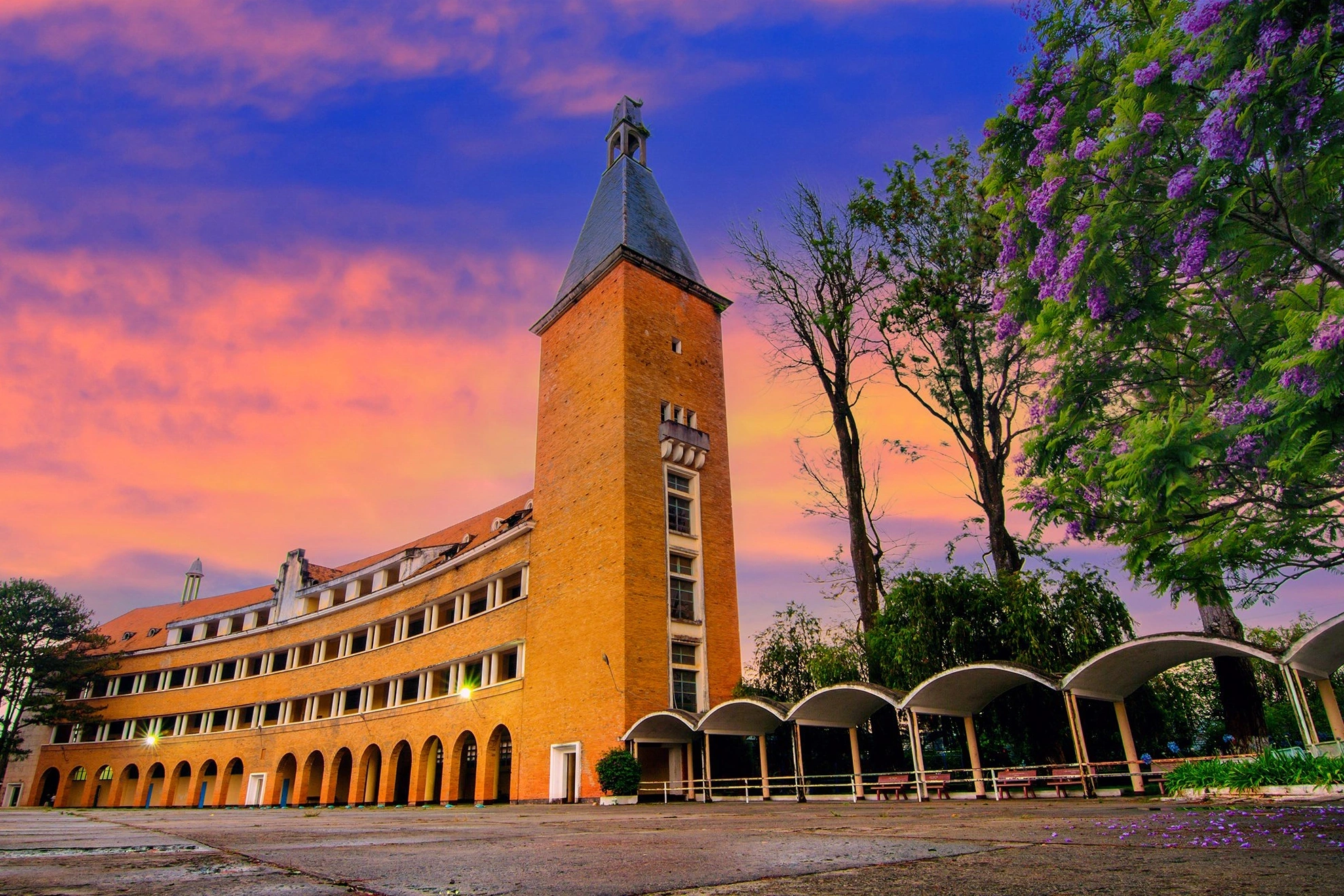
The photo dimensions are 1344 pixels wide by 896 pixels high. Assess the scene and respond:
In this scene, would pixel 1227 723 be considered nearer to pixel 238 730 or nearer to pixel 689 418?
pixel 689 418

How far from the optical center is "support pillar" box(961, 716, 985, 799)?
1644cm

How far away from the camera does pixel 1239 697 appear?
14.1m

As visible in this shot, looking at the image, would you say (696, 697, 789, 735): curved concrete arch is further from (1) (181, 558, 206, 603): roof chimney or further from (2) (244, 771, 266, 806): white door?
(1) (181, 558, 206, 603): roof chimney

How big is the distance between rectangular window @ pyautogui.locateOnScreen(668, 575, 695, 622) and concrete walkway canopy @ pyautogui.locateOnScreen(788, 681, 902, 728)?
8.39 meters

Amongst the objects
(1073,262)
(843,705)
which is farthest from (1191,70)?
(843,705)

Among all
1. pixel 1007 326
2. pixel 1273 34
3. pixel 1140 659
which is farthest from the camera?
pixel 1140 659

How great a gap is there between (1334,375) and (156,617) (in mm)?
69331

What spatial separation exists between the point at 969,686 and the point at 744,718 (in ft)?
24.4

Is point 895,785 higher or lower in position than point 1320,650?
lower

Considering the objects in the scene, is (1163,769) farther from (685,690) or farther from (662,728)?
(685,690)

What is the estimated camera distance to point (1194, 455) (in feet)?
26.2

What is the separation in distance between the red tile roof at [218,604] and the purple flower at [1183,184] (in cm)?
3351

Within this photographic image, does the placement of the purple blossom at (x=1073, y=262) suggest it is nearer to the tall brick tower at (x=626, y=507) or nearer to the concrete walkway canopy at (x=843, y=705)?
the concrete walkway canopy at (x=843, y=705)

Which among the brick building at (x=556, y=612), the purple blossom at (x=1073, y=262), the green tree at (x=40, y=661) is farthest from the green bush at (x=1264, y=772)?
the green tree at (x=40, y=661)
